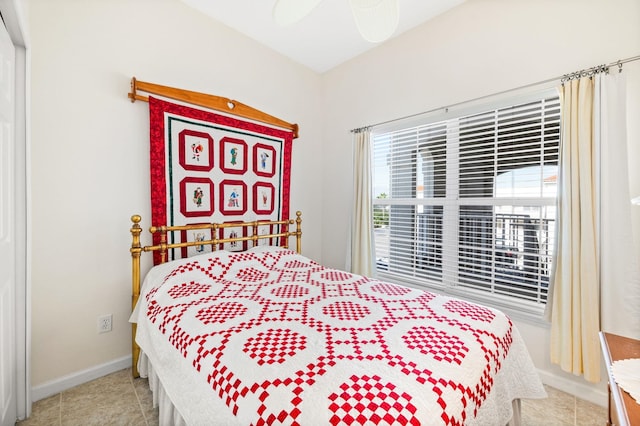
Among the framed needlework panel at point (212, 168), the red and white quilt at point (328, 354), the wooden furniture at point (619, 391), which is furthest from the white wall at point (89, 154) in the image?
the wooden furniture at point (619, 391)

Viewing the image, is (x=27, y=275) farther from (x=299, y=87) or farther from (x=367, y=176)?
(x=299, y=87)

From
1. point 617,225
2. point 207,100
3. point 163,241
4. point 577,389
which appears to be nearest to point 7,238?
point 163,241

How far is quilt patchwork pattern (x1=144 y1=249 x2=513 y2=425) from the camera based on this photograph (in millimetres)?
817

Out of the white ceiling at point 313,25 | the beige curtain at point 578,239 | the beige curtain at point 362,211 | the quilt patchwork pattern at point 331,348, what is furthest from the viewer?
the beige curtain at point 362,211

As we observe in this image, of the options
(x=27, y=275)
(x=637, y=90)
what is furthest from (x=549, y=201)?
(x=27, y=275)

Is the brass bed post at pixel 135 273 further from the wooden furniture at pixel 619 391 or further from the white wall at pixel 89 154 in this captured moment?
the wooden furniture at pixel 619 391

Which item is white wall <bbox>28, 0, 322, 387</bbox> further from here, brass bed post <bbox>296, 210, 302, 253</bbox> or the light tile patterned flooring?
brass bed post <bbox>296, 210, 302, 253</bbox>

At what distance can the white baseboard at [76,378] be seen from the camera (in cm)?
176

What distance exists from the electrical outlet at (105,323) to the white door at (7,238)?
1.57ft

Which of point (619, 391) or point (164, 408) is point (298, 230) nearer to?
point (164, 408)

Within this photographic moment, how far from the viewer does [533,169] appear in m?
2.05

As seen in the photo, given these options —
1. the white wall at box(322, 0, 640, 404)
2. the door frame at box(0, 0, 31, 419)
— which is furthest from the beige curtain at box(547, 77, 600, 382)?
the door frame at box(0, 0, 31, 419)

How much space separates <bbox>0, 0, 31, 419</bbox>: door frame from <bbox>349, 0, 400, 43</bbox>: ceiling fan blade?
173cm

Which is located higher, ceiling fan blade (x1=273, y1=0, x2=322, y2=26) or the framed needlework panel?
ceiling fan blade (x1=273, y1=0, x2=322, y2=26)
